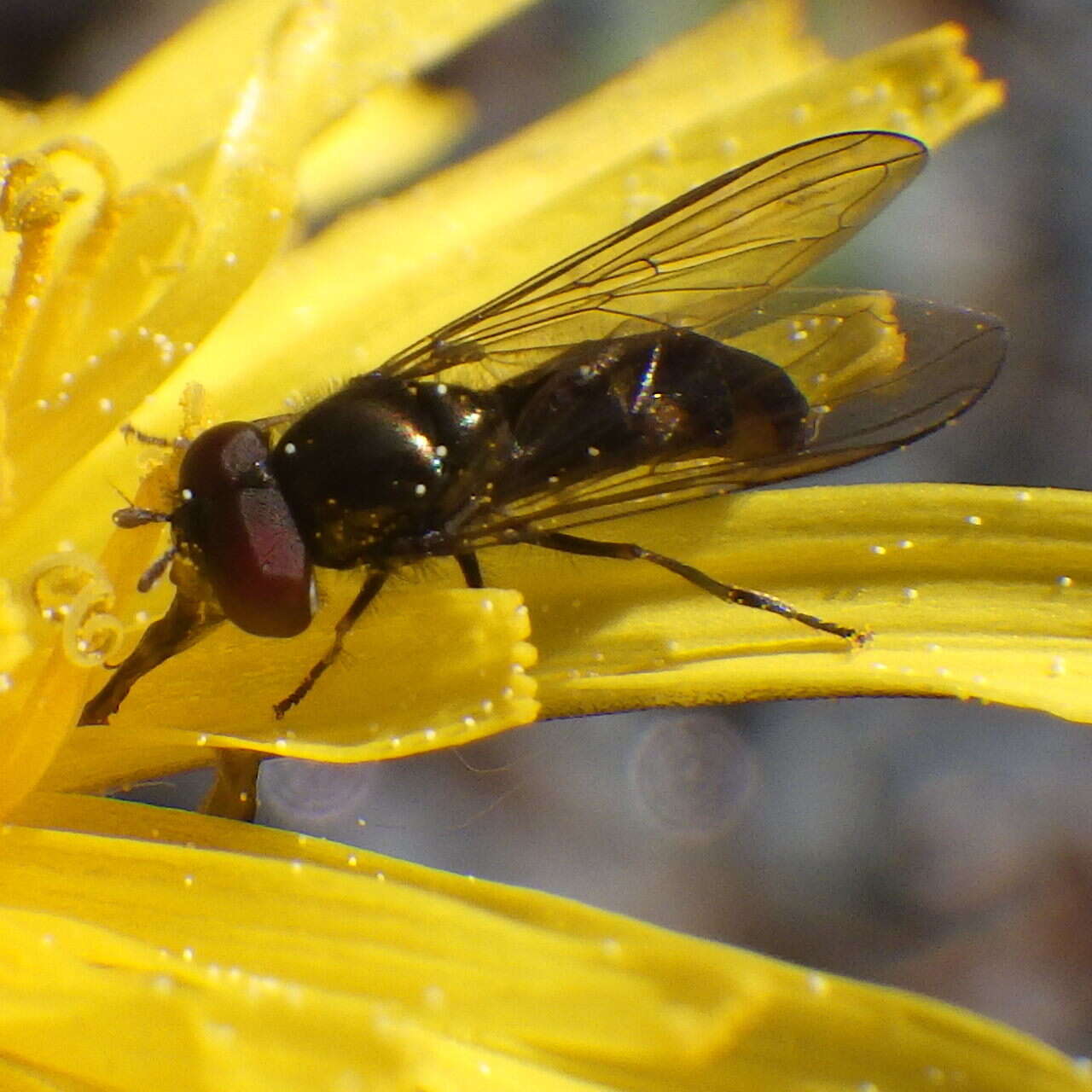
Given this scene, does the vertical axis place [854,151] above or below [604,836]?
above

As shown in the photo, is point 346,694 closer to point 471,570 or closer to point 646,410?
point 471,570

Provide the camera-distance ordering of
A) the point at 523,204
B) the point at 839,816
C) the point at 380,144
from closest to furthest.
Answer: the point at 523,204 < the point at 380,144 < the point at 839,816

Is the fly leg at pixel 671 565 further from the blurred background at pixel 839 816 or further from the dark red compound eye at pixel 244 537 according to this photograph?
the blurred background at pixel 839 816

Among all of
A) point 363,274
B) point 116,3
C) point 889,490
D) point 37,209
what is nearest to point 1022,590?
point 889,490

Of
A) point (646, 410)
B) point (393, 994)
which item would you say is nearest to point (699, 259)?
point (646, 410)

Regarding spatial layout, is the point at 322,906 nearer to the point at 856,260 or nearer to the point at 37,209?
the point at 37,209

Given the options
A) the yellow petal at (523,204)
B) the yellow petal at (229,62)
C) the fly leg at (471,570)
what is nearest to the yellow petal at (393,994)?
the fly leg at (471,570)

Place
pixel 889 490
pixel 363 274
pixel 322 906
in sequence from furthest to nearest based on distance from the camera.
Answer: pixel 363 274 < pixel 889 490 < pixel 322 906

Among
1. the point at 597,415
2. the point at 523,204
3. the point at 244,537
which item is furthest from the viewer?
the point at 523,204
